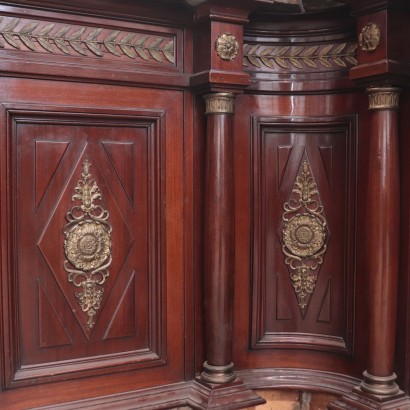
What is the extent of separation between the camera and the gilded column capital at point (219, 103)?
1912 millimetres

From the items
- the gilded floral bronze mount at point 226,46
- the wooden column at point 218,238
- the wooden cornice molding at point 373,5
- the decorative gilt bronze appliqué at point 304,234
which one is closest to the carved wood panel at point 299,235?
the decorative gilt bronze appliqué at point 304,234

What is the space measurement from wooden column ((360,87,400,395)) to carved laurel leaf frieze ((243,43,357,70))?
254 millimetres

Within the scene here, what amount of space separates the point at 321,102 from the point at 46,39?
3.09ft

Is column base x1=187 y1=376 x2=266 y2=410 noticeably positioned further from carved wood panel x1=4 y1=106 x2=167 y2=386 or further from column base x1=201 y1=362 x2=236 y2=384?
carved wood panel x1=4 y1=106 x2=167 y2=386

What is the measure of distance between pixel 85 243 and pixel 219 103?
2.00ft

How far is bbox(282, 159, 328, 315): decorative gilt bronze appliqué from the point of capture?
2115 mm

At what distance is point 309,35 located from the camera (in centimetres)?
207

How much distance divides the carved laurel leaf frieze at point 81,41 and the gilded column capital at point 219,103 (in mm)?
180

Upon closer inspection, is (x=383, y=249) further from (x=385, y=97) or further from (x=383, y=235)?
(x=385, y=97)

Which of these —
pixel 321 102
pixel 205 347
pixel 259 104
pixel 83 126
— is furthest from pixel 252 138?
pixel 205 347

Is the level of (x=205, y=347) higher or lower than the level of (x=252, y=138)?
lower

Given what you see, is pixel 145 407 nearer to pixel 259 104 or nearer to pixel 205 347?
pixel 205 347

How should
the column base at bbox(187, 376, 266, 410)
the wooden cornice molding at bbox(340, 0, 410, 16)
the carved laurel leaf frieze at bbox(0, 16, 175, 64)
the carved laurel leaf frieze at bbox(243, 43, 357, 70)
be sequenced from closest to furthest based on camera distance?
1. the carved laurel leaf frieze at bbox(0, 16, 175, 64)
2. the wooden cornice molding at bbox(340, 0, 410, 16)
3. the column base at bbox(187, 376, 266, 410)
4. the carved laurel leaf frieze at bbox(243, 43, 357, 70)

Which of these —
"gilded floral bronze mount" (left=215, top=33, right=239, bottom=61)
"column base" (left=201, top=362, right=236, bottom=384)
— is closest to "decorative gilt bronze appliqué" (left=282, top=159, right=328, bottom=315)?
"column base" (left=201, top=362, right=236, bottom=384)
